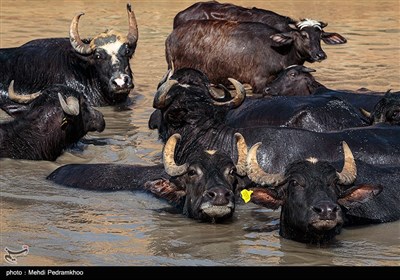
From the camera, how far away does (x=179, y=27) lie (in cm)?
1947

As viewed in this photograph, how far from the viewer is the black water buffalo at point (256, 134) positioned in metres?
12.1

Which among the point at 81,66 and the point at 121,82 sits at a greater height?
the point at 81,66

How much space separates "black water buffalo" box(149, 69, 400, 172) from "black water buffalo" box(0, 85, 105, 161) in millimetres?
1680

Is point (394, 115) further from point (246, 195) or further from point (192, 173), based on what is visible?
point (246, 195)

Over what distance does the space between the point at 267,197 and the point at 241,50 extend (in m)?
8.76

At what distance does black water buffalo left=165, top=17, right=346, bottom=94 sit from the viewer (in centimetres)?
1850

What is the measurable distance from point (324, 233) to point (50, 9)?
20.1m

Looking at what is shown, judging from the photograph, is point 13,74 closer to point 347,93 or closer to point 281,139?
point 347,93

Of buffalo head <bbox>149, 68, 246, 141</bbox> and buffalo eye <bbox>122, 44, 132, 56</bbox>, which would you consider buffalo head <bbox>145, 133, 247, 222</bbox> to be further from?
buffalo eye <bbox>122, 44, 132, 56</bbox>

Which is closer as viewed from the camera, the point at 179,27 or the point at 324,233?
the point at 324,233

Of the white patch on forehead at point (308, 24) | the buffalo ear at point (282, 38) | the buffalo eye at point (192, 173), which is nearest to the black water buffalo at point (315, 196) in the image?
the buffalo eye at point (192, 173)

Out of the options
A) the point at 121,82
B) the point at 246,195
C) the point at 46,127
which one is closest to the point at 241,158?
the point at 246,195

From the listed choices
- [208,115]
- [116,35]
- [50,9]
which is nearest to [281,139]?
[208,115]

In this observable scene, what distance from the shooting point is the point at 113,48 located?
1686 cm
